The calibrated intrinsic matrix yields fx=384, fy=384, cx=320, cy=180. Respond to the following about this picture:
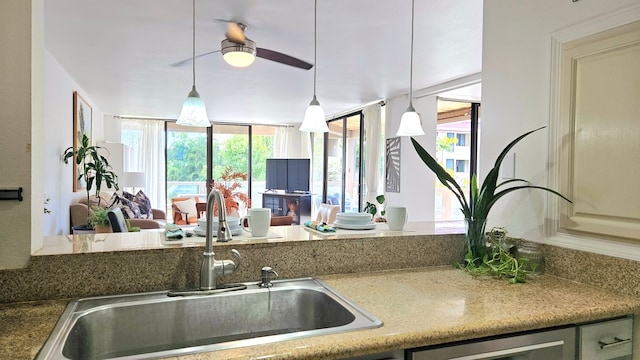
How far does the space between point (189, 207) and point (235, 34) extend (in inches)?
217

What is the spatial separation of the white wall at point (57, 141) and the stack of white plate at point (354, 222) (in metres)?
2.85

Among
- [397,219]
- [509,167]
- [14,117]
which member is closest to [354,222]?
[397,219]

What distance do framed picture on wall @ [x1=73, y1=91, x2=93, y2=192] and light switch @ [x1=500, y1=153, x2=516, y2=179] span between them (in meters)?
4.69

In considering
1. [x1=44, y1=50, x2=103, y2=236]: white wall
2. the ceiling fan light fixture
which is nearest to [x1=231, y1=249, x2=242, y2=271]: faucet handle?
the ceiling fan light fixture

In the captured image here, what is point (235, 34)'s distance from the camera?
253 cm

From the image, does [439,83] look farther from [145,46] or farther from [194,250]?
[194,250]

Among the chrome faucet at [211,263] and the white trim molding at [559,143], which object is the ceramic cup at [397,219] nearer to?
the white trim molding at [559,143]

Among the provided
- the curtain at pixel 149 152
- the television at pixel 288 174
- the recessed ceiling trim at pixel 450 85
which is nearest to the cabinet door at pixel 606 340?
the recessed ceiling trim at pixel 450 85

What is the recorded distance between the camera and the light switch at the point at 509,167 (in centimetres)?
179

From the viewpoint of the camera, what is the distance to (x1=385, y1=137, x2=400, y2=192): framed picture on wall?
537cm

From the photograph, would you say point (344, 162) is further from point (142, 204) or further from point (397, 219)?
point (397, 219)

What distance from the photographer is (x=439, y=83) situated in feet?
15.1

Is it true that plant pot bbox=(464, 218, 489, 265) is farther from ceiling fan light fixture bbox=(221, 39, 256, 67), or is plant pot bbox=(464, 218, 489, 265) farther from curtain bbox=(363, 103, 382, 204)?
curtain bbox=(363, 103, 382, 204)

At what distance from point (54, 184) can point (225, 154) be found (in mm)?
4723
